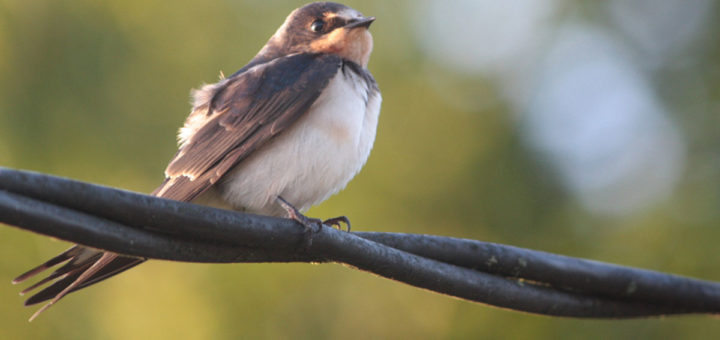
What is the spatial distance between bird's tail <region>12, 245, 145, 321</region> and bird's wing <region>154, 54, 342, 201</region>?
17.7 inches

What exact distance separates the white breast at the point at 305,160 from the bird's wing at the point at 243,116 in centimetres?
6

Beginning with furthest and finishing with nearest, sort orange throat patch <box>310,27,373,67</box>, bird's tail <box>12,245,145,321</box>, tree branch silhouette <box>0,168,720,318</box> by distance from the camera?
orange throat patch <box>310,27,373,67</box>, bird's tail <box>12,245,145,321</box>, tree branch silhouette <box>0,168,720,318</box>

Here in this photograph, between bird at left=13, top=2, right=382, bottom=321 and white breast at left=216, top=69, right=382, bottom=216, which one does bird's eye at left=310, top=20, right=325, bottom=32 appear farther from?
white breast at left=216, top=69, right=382, bottom=216

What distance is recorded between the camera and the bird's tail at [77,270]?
9.43ft

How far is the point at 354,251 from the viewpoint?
8.56ft

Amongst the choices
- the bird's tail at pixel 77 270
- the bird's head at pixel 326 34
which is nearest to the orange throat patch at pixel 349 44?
the bird's head at pixel 326 34

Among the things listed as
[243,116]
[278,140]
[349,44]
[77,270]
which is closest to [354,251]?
[77,270]

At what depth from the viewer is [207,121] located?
13.2ft

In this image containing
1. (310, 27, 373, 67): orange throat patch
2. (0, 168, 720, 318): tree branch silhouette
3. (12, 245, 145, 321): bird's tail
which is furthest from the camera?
(310, 27, 373, 67): orange throat patch

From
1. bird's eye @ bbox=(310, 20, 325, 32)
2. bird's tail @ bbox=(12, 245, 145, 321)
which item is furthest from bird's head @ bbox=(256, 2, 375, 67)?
bird's tail @ bbox=(12, 245, 145, 321)

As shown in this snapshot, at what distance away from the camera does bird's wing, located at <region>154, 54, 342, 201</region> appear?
3.61 metres

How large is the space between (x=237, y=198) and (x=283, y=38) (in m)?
1.39

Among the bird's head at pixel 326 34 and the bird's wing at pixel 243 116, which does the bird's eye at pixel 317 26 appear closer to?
the bird's head at pixel 326 34

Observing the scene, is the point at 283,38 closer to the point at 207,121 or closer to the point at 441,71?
the point at 207,121
